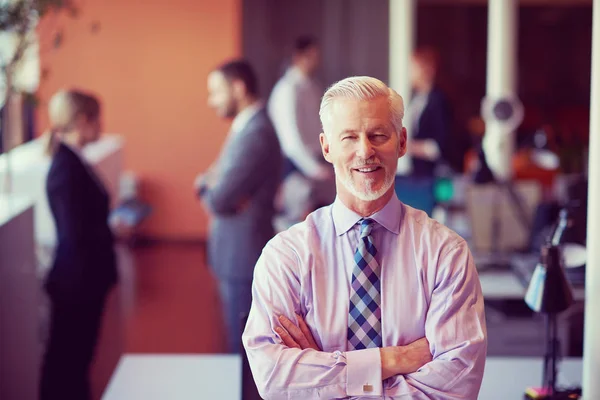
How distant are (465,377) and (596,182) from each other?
2.71 ft

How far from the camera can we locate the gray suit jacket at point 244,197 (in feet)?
13.4

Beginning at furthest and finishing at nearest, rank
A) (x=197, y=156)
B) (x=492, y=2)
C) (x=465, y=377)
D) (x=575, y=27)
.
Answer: (x=575, y=27) < (x=197, y=156) < (x=492, y=2) < (x=465, y=377)

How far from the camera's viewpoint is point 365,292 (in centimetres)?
220

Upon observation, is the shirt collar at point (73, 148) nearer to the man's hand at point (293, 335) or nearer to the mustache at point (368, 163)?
the man's hand at point (293, 335)

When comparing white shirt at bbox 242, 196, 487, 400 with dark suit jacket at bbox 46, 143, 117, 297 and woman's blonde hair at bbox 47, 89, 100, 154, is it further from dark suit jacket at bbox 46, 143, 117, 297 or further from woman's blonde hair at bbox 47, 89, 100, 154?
woman's blonde hair at bbox 47, 89, 100, 154

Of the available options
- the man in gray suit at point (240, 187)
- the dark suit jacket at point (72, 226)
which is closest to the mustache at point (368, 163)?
the man in gray suit at point (240, 187)

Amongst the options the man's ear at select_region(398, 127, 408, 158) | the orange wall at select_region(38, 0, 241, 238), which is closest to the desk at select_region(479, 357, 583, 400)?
the man's ear at select_region(398, 127, 408, 158)

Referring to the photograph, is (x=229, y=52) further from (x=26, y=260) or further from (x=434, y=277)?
(x=434, y=277)

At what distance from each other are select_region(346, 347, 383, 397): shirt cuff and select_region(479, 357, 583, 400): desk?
0.86 metres

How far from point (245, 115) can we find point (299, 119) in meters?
2.68

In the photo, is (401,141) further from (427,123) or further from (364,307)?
(427,123)

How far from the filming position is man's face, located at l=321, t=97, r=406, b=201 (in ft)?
6.88

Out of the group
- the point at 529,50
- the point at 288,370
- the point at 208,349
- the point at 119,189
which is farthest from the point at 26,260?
the point at 529,50

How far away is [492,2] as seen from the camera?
733 cm
